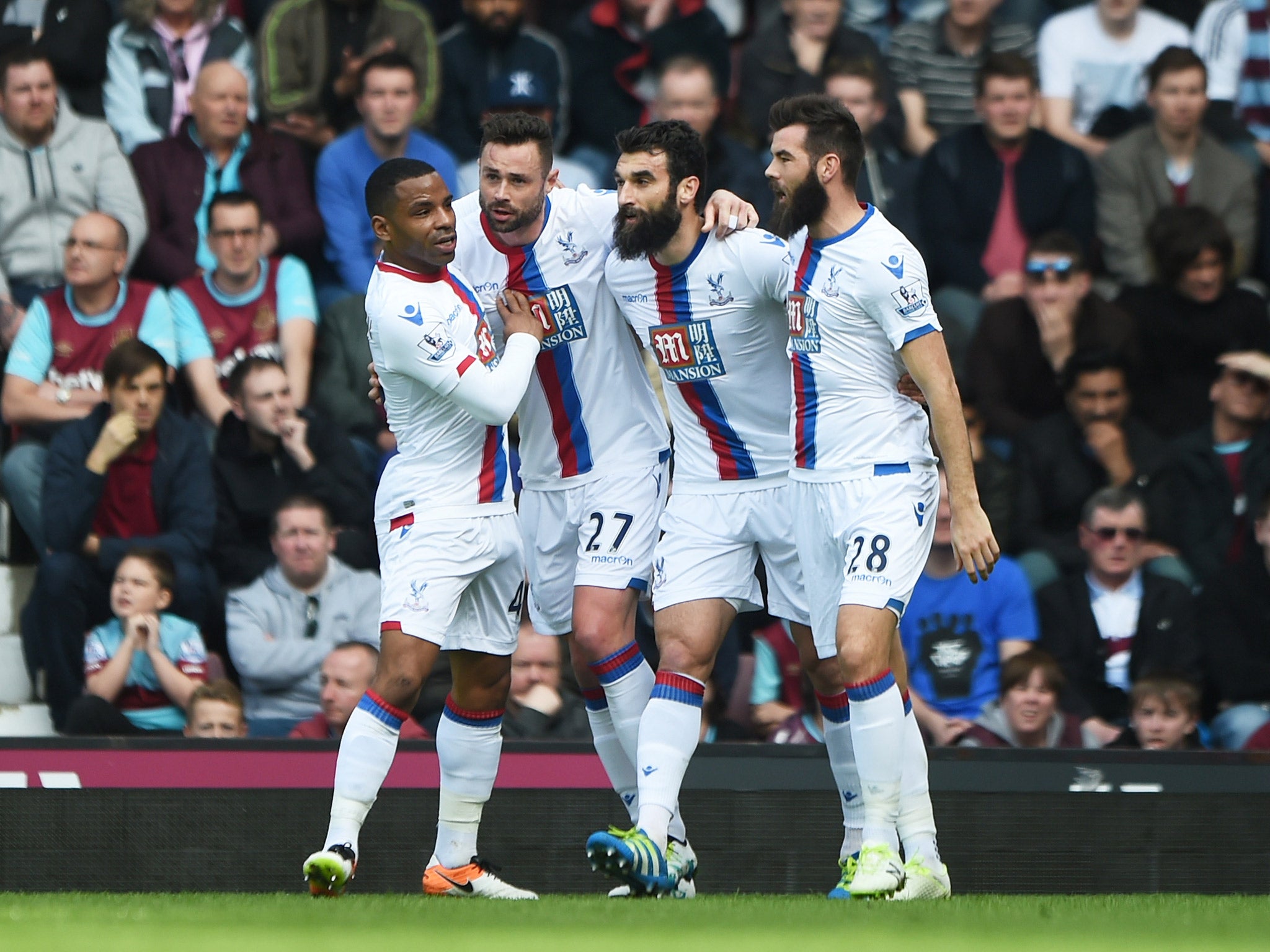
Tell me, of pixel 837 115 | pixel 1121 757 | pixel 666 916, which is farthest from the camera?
pixel 1121 757

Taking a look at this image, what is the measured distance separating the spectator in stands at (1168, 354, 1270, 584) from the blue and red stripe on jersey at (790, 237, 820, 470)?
10.6ft

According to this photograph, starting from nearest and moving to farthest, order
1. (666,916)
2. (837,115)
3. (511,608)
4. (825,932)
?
(825,932) < (666,916) < (837,115) < (511,608)

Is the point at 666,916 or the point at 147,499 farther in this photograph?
the point at 147,499

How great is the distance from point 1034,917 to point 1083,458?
4.13m

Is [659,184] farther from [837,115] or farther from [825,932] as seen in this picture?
[825,932]

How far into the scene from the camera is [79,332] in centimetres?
954

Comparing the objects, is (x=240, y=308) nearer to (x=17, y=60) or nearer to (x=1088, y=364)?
(x=17, y=60)

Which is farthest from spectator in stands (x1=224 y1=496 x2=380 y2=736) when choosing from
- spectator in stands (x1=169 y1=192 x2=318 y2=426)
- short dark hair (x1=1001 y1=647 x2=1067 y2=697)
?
short dark hair (x1=1001 y1=647 x2=1067 y2=697)

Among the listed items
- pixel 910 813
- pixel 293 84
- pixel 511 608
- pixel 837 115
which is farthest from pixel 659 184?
pixel 293 84

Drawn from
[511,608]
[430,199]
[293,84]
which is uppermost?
[293,84]

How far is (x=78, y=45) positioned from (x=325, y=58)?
4.44ft

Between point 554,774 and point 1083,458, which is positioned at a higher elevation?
point 1083,458

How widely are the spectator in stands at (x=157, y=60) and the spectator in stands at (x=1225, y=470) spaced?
17.8 ft

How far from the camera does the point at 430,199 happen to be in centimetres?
646
